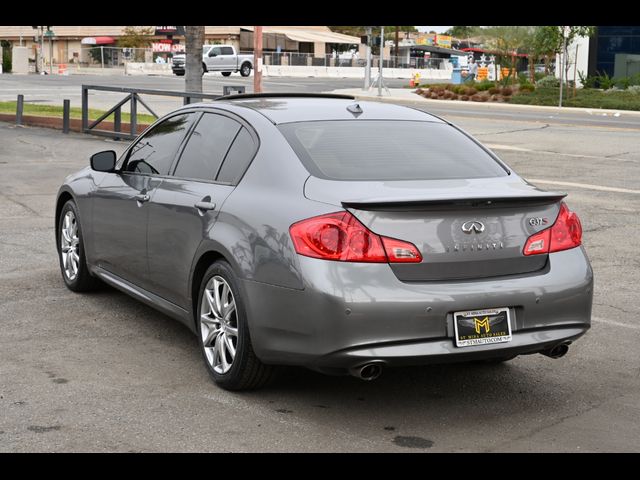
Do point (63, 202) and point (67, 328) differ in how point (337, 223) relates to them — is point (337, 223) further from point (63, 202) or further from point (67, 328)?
point (63, 202)

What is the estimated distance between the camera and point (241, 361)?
221 inches

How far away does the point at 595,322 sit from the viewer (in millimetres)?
7512

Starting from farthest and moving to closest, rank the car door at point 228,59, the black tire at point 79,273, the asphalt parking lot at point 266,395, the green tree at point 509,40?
1. the car door at point 228,59
2. the green tree at point 509,40
3. the black tire at point 79,273
4. the asphalt parking lot at point 266,395

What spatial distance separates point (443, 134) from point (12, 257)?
188 inches

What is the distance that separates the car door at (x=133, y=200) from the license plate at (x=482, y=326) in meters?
2.42

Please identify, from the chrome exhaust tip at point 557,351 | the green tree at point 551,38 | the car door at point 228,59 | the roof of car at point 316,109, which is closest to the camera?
the chrome exhaust tip at point 557,351

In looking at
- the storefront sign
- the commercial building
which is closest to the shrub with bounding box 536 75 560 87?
the storefront sign

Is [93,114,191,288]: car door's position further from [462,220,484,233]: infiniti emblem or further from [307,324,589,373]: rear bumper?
[462,220,484,233]: infiniti emblem

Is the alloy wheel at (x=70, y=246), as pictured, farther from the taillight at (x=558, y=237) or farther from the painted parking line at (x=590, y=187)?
the painted parking line at (x=590, y=187)

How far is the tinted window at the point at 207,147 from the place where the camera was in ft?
20.7

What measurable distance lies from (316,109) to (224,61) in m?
60.2

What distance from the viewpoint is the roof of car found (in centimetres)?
628

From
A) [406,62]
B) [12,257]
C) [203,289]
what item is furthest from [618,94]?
[406,62]

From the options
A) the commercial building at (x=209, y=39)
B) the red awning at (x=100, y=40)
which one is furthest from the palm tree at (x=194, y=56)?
the red awning at (x=100, y=40)
